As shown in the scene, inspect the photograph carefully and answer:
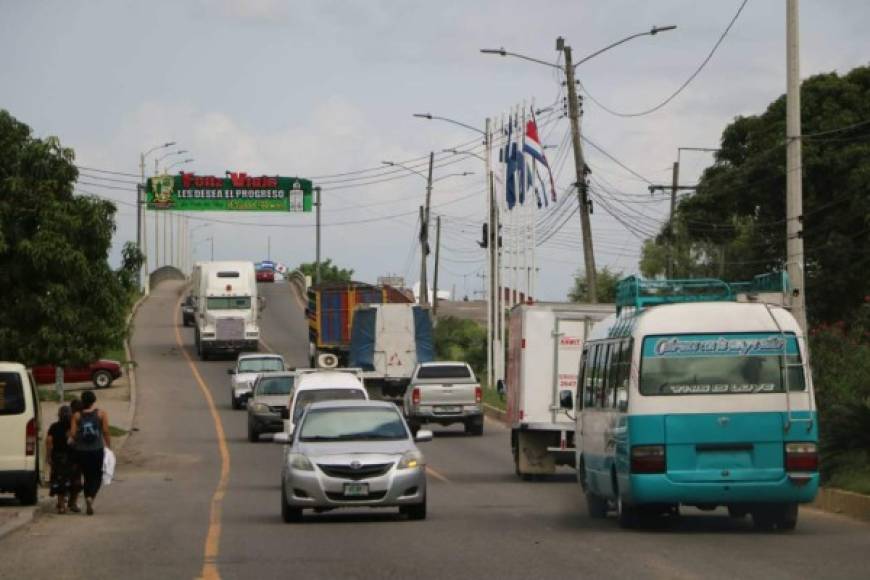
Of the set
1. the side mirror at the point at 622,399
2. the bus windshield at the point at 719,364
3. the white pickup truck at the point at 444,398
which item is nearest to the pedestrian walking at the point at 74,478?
the side mirror at the point at 622,399

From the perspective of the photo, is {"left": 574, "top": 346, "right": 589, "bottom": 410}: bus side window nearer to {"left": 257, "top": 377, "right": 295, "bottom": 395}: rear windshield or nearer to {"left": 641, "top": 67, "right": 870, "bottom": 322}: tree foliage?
{"left": 257, "top": 377, "right": 295, "bottom": 395}: rear windshield

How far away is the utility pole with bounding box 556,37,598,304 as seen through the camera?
43.2m

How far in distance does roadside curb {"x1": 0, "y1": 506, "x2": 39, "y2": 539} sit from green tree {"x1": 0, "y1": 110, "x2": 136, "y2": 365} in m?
10.4

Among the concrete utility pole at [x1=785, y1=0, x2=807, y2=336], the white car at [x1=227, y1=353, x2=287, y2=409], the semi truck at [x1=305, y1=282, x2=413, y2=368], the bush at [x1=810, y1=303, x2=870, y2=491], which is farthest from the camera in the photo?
the semi truck at [x1=305, y1=282, x2=413, y2=368]

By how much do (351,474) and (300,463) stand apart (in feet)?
2.13

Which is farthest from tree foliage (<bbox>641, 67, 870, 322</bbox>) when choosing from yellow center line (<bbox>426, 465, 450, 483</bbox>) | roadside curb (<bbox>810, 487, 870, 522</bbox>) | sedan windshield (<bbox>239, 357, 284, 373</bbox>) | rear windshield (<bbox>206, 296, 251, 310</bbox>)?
roadside curb (<bbox>810, 487, 870, 522</bbox>)

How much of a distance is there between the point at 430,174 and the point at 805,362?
60075 millimetres

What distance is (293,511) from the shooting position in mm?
20781

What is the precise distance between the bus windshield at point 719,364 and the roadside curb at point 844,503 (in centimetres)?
336

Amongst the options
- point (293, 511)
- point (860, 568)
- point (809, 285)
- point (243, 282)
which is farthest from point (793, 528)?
point (243, 282)

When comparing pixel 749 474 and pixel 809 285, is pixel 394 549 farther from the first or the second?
pixel 809 285

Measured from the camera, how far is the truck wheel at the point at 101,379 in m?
60.6

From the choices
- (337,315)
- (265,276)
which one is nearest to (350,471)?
(337,315)

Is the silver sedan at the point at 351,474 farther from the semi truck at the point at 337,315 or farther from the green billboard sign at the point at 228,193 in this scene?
the green billboard sign at the point at 228,193
